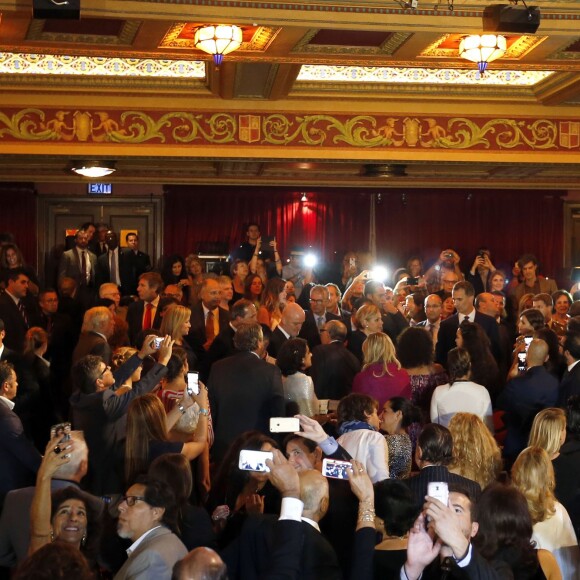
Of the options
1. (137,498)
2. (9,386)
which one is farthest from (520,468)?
(9,386)

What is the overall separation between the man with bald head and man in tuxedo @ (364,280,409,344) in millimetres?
2262

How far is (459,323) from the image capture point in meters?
7.92

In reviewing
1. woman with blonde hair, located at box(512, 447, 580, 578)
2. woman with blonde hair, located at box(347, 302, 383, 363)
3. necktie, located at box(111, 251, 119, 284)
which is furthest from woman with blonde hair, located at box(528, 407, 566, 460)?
necktie, located at box(111, 251, 119, 284)

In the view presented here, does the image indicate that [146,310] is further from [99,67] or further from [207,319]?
[99,67]

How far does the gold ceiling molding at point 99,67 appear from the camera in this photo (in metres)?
9.33

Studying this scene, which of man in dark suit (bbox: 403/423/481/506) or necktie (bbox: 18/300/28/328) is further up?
necktie (bbox: 18/300/28/328)

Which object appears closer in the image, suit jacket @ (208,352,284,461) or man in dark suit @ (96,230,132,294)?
suit jacket @ (208,352,284,461)

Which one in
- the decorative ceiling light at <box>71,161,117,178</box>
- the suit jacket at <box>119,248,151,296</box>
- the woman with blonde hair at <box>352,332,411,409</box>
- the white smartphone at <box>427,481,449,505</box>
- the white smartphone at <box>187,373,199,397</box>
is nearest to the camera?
the white smartphone at <box>427,481,449,505</box>

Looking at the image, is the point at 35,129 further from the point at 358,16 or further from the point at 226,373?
the point at 226,373

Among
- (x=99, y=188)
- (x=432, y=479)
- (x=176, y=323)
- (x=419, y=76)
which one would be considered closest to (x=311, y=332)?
(x=176, y=323)

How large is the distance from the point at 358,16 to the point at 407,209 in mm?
8508

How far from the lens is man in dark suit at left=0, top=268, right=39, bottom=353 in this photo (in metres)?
8.39

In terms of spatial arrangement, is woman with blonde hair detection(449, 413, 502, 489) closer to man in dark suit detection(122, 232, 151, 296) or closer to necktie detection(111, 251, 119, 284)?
necktie detection(111, 251, 119, 284)

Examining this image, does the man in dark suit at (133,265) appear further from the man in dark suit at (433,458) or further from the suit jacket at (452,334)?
the man in dark suit at (433,458)
